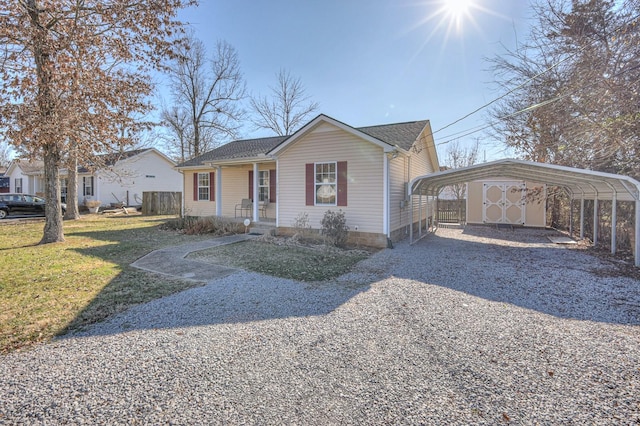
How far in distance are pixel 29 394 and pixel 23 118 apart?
7087 mm

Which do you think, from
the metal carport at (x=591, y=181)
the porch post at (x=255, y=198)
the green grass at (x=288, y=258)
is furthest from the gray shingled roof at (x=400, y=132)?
the green grass at (x=288, y=258)

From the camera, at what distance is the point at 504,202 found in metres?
16.1

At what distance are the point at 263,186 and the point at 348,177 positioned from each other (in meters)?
5.01

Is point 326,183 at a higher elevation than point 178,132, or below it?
below

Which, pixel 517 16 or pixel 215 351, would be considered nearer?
pixel 215 351

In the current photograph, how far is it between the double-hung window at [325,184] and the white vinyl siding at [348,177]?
0.17 m

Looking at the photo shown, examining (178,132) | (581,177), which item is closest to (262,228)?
(581,177)

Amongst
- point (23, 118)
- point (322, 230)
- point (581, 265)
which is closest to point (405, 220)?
point (322, 230)

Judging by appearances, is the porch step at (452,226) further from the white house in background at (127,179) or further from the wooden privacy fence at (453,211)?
the white house in background at (127,179)

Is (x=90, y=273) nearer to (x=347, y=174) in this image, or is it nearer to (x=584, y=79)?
(x=347, y=174)

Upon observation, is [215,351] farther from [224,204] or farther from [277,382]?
[224,204]

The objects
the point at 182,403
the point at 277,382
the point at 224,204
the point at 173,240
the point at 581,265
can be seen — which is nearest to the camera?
the point at 182,403

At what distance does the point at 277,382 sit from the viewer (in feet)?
8.95

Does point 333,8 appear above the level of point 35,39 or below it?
above
